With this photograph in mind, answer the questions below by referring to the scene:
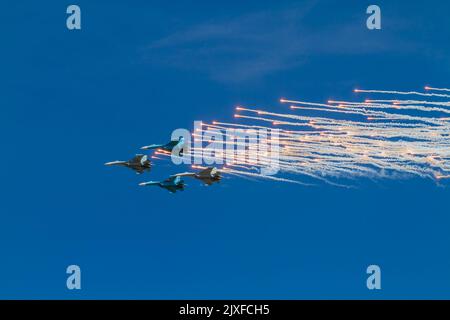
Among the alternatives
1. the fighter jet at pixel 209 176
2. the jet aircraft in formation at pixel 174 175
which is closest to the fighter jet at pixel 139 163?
the jet aircraft in formation at pixel 174 175

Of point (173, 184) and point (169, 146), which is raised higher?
point (169, 146)

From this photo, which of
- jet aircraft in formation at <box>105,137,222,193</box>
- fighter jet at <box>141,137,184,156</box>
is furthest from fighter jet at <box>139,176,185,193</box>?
fighter jet at <box>141,137,184,156</box>

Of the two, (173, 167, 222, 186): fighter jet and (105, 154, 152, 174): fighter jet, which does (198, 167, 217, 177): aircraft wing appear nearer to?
(173, 167, 222, 186): fighter jet

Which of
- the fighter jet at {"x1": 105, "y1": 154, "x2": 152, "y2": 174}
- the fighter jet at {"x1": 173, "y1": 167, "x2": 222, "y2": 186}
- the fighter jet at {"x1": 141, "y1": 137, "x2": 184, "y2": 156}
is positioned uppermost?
the fighter jet at {"x1": 141, "y1": 137, "x2": 184, "y2": 156}

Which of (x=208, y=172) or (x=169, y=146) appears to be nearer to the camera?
(x=208, y=172)

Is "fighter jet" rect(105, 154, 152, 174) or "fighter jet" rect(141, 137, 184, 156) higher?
"fighter jet" rect(141, 137, 184, 156)

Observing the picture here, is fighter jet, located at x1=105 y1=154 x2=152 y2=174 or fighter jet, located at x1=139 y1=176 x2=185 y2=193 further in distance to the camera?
fighter jet, located at x1=139 y1=176 x2=185 y2=193

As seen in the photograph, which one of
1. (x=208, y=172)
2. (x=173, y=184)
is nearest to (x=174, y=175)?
(x=173, y=184)

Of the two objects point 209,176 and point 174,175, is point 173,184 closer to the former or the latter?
point 174,175

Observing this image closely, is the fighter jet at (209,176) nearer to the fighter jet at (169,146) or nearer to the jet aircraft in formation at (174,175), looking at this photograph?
the jet aircraft in formation at (174,175)

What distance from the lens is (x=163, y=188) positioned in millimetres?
63094
